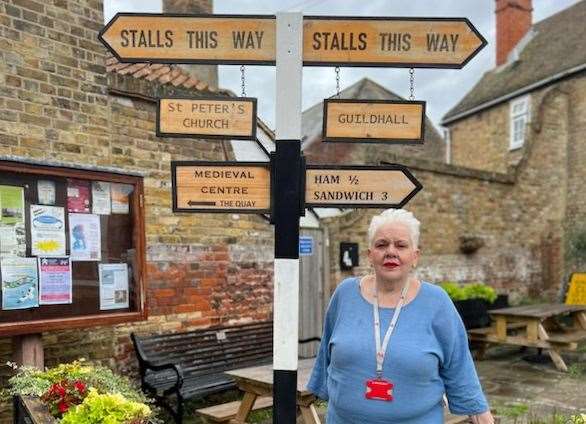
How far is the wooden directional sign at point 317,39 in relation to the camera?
95.7 inches

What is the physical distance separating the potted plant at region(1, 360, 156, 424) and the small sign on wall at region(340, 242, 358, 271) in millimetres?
4622

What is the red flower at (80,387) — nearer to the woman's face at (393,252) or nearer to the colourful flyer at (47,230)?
the colourful flyer at (47,230)

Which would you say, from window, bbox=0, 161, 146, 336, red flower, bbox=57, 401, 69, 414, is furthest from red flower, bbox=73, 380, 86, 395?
window, bbox=0, 161, 146, 336

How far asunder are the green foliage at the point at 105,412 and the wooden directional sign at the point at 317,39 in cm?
173

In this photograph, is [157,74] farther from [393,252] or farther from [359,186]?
[393,252]

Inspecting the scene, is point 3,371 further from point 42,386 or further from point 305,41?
point 305,41

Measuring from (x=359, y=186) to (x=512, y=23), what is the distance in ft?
56.8

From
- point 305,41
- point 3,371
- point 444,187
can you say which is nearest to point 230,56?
point 305,41

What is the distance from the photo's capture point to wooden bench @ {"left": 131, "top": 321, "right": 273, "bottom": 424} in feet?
15.6

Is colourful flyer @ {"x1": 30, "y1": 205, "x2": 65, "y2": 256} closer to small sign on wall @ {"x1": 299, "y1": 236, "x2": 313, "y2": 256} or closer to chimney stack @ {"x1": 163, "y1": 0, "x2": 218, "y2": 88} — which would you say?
small sign on wall @ {"x1": 299, "y1": 236, "x2": 313, "y2": 256}

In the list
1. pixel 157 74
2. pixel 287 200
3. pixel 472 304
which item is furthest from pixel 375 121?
pixel 472 304

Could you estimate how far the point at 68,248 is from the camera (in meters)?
3.91

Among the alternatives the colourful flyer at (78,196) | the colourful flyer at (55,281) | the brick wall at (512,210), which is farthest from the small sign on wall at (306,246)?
the colourful flyer at (55,281)

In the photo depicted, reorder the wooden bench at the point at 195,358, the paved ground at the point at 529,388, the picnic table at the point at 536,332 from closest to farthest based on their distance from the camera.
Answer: the wooden bench at the point at 195,358 < the paved ground at the point at 529,388 < the picnic table at the point at 536,332
